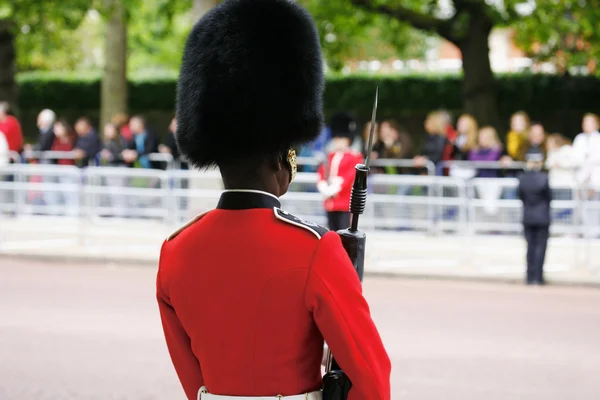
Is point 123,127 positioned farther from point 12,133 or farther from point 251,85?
point 251,85

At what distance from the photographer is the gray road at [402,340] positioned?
282 inches

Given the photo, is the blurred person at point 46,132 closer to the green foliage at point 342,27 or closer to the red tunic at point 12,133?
the red tunic at point 12,133

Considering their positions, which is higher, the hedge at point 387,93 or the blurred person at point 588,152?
the hedge at point 387,93

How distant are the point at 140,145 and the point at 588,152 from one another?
21.8 feet

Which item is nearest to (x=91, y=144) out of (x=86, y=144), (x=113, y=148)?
(x=86, y=144)

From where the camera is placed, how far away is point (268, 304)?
2.84 m

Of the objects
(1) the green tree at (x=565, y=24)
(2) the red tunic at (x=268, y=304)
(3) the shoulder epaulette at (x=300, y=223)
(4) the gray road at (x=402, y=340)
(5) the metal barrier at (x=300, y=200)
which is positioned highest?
(1) the green tree at (x=565, y=24)

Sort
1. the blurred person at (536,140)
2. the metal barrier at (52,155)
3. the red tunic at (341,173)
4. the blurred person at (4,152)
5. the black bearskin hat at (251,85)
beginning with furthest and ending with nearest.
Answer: the metal barrier at (52,155)
the blurred person at (4,152)
the blurred person at (536,140)
the red tunic at (341,173)
the black bearskin hat at (251,85)

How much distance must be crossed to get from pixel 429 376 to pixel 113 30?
1730 centimetres

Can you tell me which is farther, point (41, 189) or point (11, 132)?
point (11, 132)

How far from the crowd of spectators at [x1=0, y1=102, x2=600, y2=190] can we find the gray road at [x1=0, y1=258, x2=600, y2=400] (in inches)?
91.4

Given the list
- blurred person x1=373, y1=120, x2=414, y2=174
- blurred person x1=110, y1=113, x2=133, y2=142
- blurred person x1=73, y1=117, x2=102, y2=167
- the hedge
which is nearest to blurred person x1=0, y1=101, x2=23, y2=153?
blurred person x1=73, y1=117, x2=102, y2=167

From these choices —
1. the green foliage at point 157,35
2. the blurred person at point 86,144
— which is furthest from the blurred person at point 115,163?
the green foliage at point 157,35

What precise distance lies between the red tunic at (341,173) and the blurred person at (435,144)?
3.33 metres
